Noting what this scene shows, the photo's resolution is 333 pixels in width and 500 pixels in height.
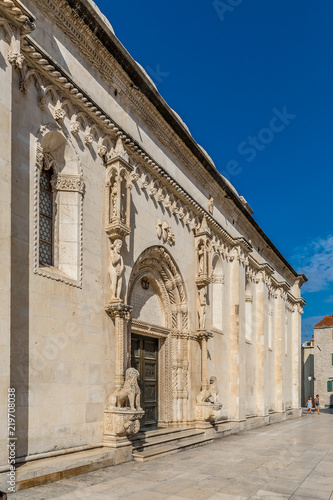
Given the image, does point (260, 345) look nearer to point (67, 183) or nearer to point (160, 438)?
point (160, 438)

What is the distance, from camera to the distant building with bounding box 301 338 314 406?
54.2 meters

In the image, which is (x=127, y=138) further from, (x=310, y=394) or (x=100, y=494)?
(x=310, y=394)

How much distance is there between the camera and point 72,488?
788 centimetres

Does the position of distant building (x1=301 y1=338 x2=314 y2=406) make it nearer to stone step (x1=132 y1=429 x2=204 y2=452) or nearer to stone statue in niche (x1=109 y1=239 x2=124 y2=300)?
stone step (x1=132 y1=429 x2=204 y2=452)

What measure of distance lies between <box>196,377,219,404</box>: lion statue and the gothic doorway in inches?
67.2

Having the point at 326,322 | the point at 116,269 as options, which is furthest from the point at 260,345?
the point at 326,322

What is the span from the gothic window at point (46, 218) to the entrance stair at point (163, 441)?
4.79 metres

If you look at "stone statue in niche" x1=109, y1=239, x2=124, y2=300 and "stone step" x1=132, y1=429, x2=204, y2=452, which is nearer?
"stone statue in niche" x1=109, y1=239, x2=124, y2=300

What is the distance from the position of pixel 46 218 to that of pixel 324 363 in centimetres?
4648

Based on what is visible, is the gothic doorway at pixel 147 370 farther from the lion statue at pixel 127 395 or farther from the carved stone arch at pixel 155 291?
the lion statue at pixel 127 395

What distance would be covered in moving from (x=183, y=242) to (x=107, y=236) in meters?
4.94

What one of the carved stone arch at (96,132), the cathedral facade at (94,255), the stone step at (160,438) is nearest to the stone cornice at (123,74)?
the cathedral facade at (94,255)

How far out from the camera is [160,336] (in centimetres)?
1445

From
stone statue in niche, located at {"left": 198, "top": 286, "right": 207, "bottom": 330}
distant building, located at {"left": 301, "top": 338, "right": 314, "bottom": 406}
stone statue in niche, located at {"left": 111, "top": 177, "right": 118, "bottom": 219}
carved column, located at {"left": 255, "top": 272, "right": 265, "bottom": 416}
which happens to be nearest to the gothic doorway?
stone statue in niche, located at {"left": 198, "top": 286, "right": 207, "bottom": 330}
